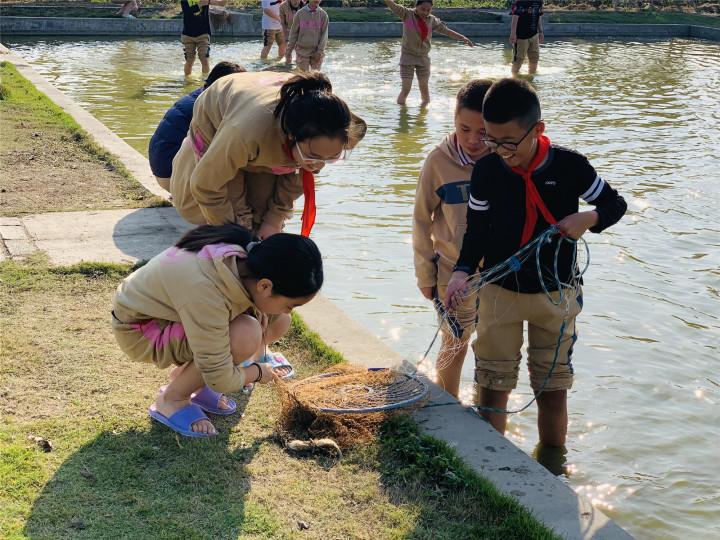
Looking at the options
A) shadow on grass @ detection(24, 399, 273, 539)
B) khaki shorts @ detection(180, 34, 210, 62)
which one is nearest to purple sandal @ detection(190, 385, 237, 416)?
shadow on grass @ detection(24, 399, 273, 539)

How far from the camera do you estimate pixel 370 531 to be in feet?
10.3

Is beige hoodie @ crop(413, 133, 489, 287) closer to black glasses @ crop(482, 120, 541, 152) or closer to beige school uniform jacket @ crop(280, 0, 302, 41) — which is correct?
black glasses @ crop(482, 120, 541, 152)

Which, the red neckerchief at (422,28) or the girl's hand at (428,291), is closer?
the girl's hand at (428,291)

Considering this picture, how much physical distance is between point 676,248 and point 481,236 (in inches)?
153

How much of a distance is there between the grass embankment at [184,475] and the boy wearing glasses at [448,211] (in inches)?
26.9

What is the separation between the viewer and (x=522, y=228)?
3730mm

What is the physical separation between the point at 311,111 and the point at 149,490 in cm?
164

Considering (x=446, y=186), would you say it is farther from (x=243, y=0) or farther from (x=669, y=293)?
(x=243, y=0)

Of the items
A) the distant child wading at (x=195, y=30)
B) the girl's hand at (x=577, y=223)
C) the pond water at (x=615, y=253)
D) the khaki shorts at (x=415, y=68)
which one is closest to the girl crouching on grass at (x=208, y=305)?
the girl's hand at (x=577, y=223)

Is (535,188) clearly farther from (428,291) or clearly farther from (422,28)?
(422,28)

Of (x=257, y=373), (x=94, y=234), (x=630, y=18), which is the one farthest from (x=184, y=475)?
(x=630, y=18)

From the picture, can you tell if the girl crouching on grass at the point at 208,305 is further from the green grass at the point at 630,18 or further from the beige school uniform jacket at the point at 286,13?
the green grass at the point at 630,18

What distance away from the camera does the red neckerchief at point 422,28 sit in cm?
1238

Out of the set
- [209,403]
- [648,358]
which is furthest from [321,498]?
[648,358]
